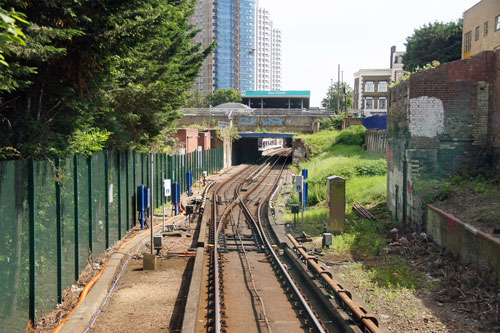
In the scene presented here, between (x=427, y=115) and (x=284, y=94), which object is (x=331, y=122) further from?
(x=284, y=94)

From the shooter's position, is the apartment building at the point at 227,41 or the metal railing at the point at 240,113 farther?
the apartment building at the point at 227,41

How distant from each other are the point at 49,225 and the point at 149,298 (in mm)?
2523

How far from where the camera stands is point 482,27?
3103cm

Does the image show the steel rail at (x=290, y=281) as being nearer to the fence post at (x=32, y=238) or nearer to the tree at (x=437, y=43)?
the fence post at (x=32, y=238)

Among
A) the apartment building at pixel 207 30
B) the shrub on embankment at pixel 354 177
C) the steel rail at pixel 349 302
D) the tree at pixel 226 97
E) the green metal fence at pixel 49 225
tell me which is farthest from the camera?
the apartment building at pixel 207 30

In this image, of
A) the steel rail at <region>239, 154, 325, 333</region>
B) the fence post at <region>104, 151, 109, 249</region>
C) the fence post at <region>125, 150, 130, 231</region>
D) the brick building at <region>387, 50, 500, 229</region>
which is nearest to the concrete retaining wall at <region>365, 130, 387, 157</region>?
the steel rail at <region>239, 154, 325, 333</region>

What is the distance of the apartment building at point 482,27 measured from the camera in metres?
29.0

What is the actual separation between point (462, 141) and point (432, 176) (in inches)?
54.6

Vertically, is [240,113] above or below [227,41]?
below

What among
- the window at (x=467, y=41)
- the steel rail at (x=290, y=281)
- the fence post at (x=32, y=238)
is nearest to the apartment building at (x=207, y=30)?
the window at (x=467, y=41)

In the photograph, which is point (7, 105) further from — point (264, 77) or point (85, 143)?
point (264, 77)

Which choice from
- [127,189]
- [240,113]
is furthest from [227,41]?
[127,189]

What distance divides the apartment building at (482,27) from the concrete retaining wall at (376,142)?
7.36 m

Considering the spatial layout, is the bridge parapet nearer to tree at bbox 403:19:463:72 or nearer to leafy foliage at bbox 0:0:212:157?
tree at bbox 403:19:463:72
